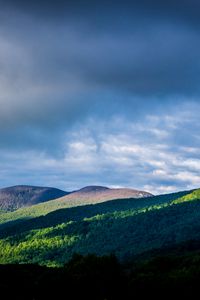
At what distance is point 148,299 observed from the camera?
287 feet

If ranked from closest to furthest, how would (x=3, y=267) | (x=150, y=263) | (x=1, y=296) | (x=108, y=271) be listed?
(x=1, y=296) < (x=108, y=271) < (x=3, y=267) < (x=150, y=263)

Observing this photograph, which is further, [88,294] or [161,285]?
[161,285]

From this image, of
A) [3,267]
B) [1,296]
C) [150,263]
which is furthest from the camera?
[150,263]

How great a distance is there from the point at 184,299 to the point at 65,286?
2071cm

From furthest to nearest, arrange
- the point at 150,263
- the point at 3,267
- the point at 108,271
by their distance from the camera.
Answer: the point at 150,263, the point at 3,267, the point at 108,271

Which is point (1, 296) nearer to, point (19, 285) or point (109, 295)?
point (19, 285)

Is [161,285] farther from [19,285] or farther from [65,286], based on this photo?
[19,285]

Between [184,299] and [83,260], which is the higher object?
[83,260]

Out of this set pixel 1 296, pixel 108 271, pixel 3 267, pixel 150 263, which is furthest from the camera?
pixel 150 263

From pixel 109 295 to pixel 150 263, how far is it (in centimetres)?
3930

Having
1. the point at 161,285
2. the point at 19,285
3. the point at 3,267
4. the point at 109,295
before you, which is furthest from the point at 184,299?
the point at 3,267

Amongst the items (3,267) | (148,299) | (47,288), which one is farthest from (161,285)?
(3,267)

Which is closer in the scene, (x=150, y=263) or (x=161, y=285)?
(x=161, y=285)

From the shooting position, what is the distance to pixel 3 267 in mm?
114625
